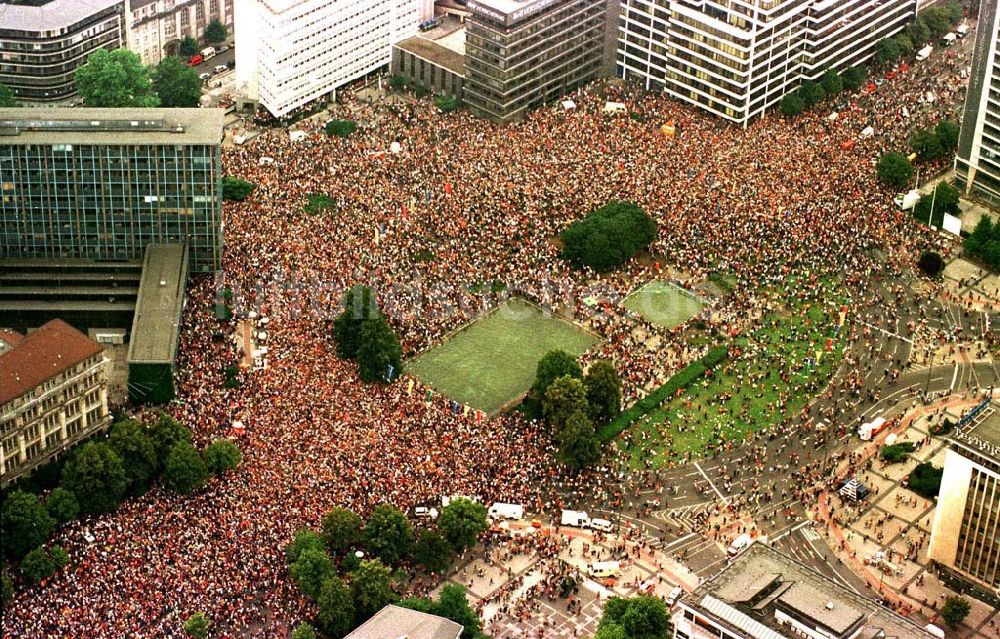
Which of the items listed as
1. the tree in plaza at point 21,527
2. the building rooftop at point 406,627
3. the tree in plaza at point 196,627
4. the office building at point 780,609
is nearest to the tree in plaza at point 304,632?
the building rooftop at point 406,627

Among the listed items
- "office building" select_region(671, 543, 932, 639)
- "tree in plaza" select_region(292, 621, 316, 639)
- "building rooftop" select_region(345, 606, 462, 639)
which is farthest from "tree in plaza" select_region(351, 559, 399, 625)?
"office building" select_region(671, 543, 932, 639)

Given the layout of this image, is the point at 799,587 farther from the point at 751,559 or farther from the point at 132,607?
the point at 132,607

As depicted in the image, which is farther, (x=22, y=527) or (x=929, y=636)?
(x=22, y=527)

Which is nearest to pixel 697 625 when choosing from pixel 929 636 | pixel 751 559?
pixel 751 559

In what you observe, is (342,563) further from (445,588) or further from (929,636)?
(929,636)

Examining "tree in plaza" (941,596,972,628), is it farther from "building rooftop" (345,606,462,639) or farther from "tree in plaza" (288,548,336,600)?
"tree in plaza" (288,548,336,600)
